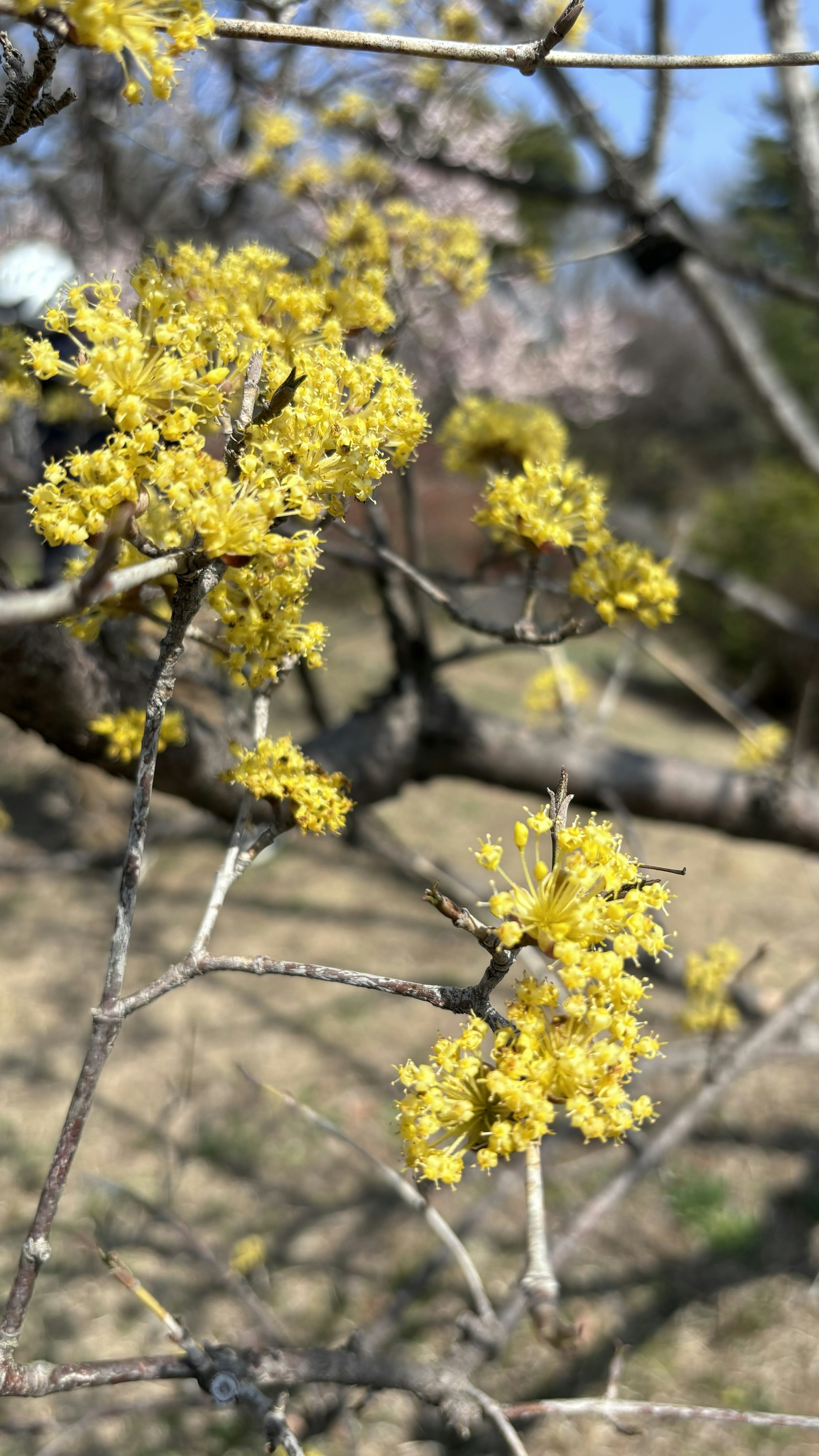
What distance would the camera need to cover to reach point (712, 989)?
249 centimetres

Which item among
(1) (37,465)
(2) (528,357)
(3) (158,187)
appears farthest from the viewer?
(2) (528,357)

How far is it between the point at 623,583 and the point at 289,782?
24.6 inches

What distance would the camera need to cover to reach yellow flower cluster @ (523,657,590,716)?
12.2ft

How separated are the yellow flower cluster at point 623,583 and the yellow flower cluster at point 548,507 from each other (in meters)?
0.04

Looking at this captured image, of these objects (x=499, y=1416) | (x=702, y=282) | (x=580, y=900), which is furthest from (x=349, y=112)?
(x=499, y=1416)

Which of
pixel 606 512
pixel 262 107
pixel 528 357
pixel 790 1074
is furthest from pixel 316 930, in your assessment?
pixel 528 357

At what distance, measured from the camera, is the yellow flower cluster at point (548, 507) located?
1292 millimetres

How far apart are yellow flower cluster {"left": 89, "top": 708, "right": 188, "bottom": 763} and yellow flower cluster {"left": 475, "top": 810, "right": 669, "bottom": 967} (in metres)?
0.63

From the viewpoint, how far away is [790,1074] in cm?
386

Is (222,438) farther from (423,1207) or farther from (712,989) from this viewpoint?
(712,989)

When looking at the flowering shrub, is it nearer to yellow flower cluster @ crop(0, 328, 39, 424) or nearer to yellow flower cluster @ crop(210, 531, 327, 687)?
yellow flower cluster @ crop(210, 531, 327, 687)

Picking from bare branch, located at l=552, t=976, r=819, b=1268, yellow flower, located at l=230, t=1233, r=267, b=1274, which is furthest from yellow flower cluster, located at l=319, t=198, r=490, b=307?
yellow flower, located at l=230, t=1233, r=267, b=1274

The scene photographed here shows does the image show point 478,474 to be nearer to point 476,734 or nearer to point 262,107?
point 476,734

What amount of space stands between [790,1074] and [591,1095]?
3.44m
